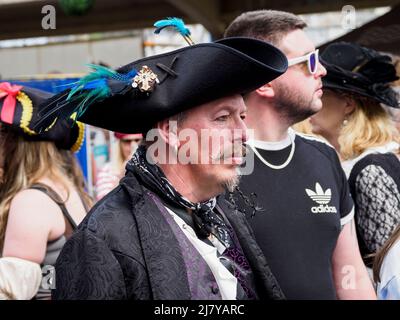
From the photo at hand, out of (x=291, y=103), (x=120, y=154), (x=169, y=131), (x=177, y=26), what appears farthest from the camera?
(x=120, y=154)

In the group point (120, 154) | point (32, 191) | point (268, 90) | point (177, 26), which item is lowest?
point (120, 154)

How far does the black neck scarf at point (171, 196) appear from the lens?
1.88 m

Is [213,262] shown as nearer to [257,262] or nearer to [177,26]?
[257,262]

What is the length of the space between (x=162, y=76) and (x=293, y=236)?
939 mm

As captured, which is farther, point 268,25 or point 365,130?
point 365,130

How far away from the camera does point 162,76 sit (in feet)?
6.22

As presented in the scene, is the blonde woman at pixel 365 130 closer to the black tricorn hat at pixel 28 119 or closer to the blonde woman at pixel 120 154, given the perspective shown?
the black tricorn hat at pixel 28 119

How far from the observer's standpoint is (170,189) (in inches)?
73.6

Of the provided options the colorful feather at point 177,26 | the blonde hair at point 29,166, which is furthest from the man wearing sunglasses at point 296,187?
the blonde hair at point 29,166

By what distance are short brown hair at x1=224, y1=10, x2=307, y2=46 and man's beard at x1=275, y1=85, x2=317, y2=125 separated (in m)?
0.23

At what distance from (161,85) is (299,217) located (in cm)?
93

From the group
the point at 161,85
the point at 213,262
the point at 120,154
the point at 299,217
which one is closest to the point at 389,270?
the point at 299,217

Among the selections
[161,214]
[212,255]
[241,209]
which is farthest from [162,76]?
[241,209]

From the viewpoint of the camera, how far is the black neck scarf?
73.8 inches
